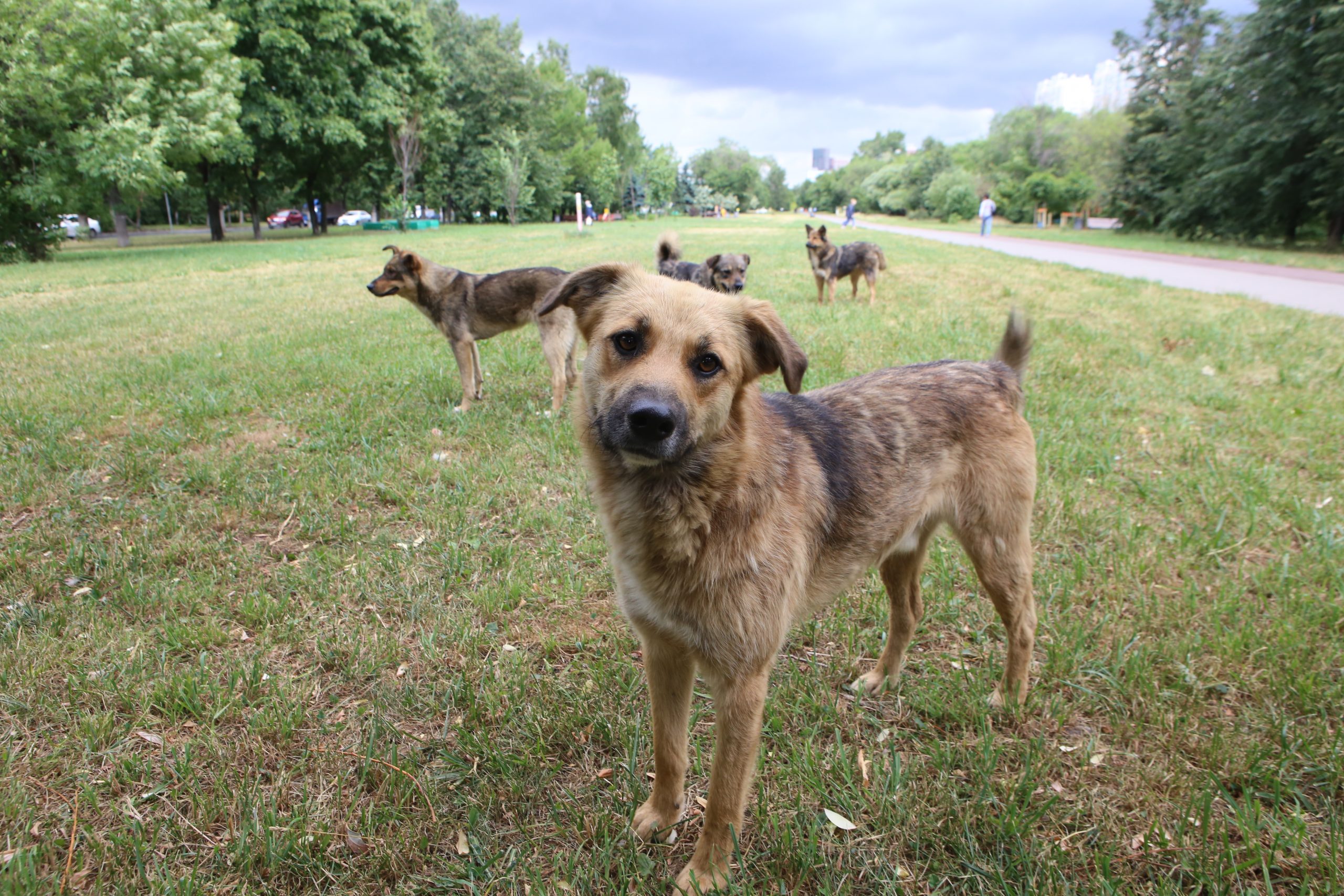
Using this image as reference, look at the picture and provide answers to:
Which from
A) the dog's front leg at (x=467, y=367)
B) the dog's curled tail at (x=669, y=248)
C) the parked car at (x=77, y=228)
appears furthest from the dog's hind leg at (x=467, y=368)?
the parked car at (x=77, y=228)

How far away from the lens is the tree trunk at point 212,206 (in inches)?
1350

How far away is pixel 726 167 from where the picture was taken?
156000mm

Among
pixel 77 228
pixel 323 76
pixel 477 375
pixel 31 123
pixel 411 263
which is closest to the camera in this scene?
pixel 477 375

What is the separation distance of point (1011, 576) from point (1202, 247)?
96.2 ft

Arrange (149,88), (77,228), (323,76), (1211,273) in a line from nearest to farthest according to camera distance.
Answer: (1211,273) < (149,88) < (323,76) < (77,228)

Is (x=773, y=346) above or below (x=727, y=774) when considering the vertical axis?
above

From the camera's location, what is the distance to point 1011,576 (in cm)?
295

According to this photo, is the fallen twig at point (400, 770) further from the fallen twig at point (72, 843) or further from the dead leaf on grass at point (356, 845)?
the fallen twig at point (72, 843)

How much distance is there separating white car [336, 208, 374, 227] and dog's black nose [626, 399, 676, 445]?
7635 centimetres

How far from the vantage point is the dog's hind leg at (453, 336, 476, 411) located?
7.11m

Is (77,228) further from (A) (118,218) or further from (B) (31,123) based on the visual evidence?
(B) (31,123)

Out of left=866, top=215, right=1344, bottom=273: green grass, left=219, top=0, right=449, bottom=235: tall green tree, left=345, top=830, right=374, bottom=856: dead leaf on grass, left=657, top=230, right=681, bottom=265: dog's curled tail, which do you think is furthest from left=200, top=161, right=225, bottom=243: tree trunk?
left=866, top=215, right=1344, bottom=273: green grass

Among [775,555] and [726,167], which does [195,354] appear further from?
[726,167]

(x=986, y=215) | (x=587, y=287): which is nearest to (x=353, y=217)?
(x=986, y=215)
